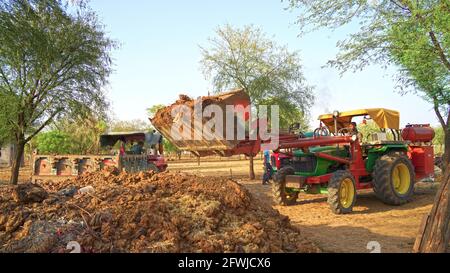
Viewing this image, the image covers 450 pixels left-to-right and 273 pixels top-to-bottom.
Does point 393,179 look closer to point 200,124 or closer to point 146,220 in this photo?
point 200,124

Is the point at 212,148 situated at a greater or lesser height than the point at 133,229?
greater

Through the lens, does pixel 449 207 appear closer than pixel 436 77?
Yes

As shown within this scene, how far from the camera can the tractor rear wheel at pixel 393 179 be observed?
10773 mm

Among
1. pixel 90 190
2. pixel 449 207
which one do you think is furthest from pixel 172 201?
pixel 449 207

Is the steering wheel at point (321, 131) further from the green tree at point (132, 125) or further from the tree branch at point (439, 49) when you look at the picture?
the green tree at point (132, 125)

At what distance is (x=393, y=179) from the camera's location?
37.5 feet

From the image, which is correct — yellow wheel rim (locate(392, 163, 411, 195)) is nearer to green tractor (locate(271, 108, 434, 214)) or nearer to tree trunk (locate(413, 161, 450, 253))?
green tractor (locate(271, 108, 434, 214))

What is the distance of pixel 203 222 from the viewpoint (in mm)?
5543

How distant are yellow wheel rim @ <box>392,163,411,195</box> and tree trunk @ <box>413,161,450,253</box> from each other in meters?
6.48

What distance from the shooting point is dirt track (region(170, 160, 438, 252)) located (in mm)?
6974

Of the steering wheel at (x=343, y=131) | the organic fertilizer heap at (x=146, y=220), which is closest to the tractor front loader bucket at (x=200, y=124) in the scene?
the organic fertilizer heap at (x=146, y=220)

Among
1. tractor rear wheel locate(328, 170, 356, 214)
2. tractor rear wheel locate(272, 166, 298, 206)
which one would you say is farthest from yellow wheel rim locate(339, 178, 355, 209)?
tractor rear wheel locate(272, 166, 298, 206)
